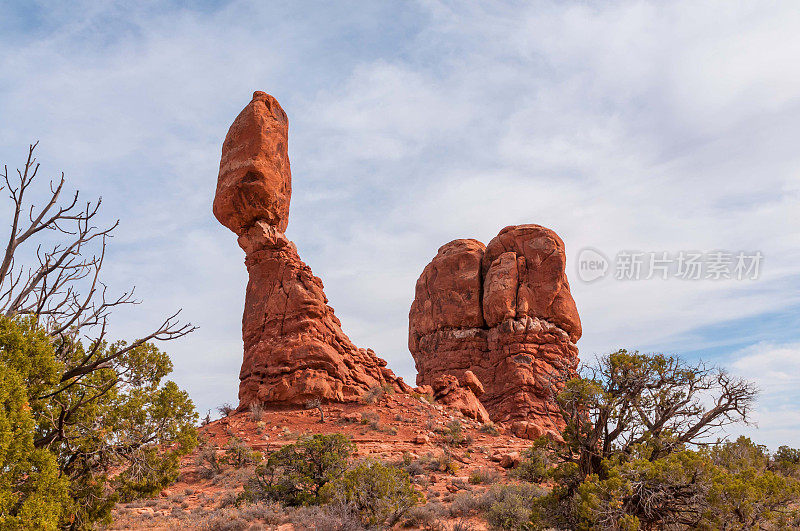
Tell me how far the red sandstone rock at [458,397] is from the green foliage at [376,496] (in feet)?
51.0

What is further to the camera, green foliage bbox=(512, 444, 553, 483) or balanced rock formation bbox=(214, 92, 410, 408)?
balanced rock formation bbox=(214, 92, 410, 408)

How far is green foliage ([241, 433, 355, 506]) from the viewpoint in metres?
13.8

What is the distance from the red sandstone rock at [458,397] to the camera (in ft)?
90.8

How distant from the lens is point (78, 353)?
9.69 m

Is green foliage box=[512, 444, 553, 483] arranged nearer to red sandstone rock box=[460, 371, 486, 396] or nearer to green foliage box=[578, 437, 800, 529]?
green foliage box=[578, 437, 800, 529]

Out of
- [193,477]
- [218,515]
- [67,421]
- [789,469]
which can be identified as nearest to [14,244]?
[67,421]

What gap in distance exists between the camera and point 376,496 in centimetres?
1187

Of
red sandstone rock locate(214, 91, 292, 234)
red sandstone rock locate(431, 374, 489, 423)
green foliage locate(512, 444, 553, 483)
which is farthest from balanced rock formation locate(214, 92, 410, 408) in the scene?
green foliage locate(512, 444, 553, 483)

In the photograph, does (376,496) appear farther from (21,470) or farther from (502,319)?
(502,319)

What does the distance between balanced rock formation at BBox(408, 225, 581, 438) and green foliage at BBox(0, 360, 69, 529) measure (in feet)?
88.8

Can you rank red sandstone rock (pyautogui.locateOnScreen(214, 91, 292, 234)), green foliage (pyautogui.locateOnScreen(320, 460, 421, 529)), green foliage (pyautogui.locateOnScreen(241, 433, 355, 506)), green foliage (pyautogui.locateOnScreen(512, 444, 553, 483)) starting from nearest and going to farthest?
green foliage (pyautogui.locateOnScreen(320, 460, 421, 529)), green foliage (pyautogui.locateOnScreen(241, 433, 355, 506)), green foliage (pyautogui.locateOnScreen(512, 444, 553, 483)), red sandstone rock (pyautogui.locateOnScreen(214, 91, 292, 234))

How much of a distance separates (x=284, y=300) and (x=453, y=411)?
9.65m

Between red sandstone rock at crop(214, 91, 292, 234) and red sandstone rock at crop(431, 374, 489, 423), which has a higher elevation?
red sandstone rock at crop(214, 91, 292, 234)

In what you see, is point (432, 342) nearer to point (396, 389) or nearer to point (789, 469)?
point (396, 389)
